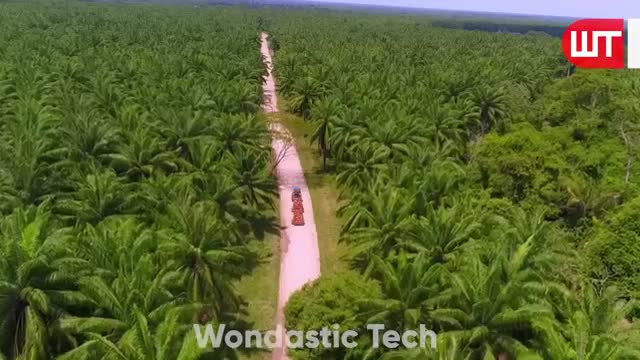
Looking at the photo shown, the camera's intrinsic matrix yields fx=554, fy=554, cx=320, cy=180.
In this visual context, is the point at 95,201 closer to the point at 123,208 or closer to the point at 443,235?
the point at 123,208

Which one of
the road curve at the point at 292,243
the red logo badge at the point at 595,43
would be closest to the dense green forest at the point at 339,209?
→ the road curve at the point at 292,243

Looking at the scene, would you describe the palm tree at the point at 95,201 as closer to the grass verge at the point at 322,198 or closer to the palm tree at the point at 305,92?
the grass verge at the point at 322,198

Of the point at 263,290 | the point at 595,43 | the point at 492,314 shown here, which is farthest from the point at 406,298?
the point at 595,43

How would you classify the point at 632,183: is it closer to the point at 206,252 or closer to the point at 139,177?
the point at 206,252

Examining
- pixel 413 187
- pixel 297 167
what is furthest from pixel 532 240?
pixel 297 167

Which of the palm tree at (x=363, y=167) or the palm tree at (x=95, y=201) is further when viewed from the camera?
the palm tree at (x=363, y=167)

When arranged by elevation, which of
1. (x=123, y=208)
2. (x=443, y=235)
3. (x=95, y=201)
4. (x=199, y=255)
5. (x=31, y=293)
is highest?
(x=95, y=201)
